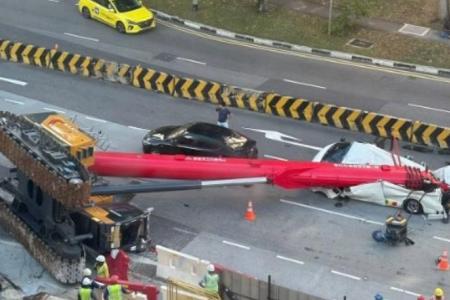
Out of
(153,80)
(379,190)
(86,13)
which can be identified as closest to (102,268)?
(379,190)

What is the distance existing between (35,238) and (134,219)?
2.84 m

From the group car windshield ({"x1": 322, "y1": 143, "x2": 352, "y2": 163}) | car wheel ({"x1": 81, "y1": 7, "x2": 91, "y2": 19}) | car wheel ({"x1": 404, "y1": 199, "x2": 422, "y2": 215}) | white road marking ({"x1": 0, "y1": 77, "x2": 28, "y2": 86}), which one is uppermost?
car wheel ({"x1": 81, "y1": 7, "x2": 91, "y2": 19})

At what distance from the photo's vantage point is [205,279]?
88.9 ft

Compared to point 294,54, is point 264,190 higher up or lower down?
lower down

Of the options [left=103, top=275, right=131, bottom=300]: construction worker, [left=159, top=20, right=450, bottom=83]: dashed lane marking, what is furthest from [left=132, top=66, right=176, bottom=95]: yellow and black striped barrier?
[left=103, top=275, right=131, bottom=300]: construction worker

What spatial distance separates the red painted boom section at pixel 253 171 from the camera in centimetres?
3297

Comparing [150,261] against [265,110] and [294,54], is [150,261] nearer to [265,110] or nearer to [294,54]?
[265,110]

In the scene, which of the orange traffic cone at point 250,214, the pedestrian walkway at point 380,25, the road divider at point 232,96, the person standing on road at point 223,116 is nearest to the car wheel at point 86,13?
the road divider at point 232,96

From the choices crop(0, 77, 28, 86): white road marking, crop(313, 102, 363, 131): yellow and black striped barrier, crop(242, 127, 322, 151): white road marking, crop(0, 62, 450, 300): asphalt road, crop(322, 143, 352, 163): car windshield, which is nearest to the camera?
crop(0, 62, 450, 300): asphalt road

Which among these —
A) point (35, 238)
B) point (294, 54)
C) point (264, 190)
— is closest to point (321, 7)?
point (294, 54)

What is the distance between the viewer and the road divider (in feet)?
122

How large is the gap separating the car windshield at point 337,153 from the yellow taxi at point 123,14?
14695 mm

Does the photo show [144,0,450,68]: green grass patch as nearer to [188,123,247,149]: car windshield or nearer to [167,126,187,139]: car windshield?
[188,123,247,149]: car windshield

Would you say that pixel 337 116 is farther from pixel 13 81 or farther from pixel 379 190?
pixel 13 81
